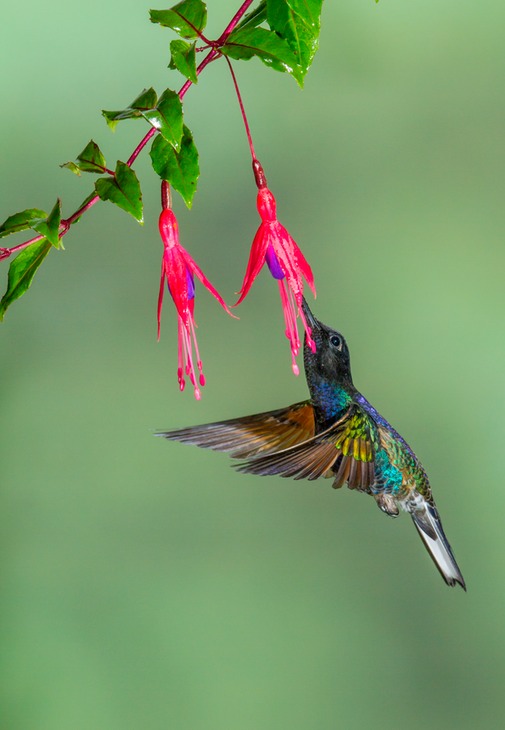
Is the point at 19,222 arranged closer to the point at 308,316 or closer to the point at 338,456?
the point at 308,316

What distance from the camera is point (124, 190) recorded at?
612mm

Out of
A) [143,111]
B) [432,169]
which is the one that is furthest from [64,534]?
[143,111]

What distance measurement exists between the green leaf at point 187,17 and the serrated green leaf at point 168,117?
0.07m

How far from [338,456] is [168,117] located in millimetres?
428

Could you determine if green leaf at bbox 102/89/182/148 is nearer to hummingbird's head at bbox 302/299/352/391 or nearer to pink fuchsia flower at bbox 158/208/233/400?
pink fuchsia flower at bbox 158/208/233/400

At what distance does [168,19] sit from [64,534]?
124 cm

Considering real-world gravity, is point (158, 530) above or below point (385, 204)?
below

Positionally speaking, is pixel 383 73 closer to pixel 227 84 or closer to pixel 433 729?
pixel 227 84

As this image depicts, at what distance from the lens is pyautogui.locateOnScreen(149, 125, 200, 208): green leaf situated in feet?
2.06

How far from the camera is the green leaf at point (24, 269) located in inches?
27.1

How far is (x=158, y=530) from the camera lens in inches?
66.0

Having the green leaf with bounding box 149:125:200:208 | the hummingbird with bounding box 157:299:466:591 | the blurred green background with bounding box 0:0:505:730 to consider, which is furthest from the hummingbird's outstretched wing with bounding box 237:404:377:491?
the blurred green background with bounding box 0:0:505:730

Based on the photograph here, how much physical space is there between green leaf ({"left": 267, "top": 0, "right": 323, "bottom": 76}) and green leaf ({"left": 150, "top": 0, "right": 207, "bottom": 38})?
0.17 ft

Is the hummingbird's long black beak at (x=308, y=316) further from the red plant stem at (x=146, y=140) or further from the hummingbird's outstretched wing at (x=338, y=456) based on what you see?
the red plant stem at (x=146, y=140)
